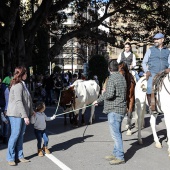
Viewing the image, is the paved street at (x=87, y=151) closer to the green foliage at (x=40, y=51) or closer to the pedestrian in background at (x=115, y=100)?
the pedestrian in background at (x=115, y=100)

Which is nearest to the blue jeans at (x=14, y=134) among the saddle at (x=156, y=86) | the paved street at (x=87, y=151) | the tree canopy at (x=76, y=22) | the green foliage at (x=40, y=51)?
the paved street at (x=87, y=151)

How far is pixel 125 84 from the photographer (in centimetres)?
721

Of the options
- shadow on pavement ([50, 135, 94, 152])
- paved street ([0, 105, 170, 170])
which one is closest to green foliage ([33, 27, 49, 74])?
paved street ([0, 105, 170, 170])

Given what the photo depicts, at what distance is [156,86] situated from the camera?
8.17 m

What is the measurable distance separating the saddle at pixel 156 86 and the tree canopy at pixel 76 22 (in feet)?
43.3

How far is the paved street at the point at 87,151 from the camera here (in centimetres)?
726

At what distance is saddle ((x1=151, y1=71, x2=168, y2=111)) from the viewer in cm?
807

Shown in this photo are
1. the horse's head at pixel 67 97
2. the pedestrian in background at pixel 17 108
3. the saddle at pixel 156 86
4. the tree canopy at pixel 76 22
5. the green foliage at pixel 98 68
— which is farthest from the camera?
the green foliage at pixel 98 68

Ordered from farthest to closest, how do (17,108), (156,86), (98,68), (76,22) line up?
(76,22)
(98,68)
(156,86)
(17,108)

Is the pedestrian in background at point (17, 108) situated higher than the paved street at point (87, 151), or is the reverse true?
the pedestrian in background at point (17, 108)

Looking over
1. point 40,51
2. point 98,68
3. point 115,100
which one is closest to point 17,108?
point 115,100

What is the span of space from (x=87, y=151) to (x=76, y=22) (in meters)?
20.6

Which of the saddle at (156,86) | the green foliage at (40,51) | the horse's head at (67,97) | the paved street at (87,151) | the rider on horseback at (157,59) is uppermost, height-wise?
the green foliage at (40,51)

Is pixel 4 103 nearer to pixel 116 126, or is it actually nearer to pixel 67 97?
pixel 67 97
